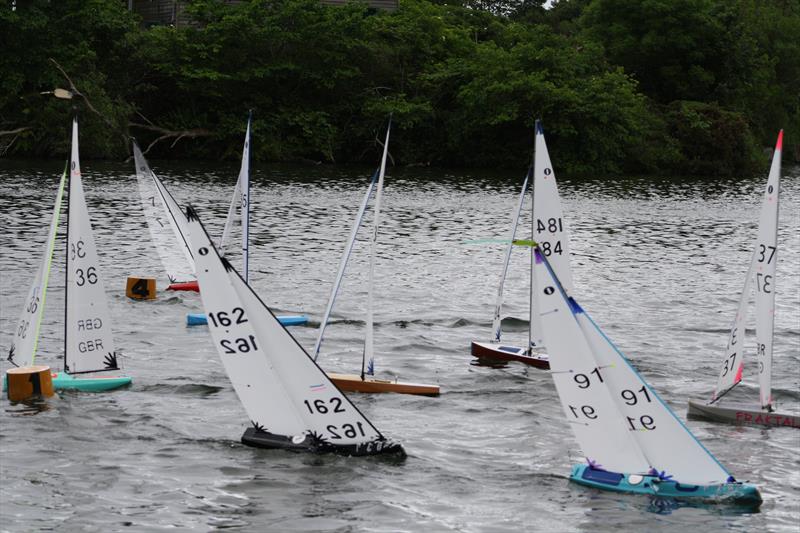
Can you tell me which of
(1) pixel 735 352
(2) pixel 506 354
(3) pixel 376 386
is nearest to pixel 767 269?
(1) pixel 735 352

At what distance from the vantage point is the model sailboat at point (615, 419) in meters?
14.3

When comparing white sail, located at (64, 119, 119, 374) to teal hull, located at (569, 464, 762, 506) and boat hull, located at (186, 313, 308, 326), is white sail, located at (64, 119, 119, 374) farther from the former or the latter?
teal hull, located at (569, 464, 762, 506)

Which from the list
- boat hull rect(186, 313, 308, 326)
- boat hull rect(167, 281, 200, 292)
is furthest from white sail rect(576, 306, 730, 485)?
boat hull rect(167, 281, 200, 292)

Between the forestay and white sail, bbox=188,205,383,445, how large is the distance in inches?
129

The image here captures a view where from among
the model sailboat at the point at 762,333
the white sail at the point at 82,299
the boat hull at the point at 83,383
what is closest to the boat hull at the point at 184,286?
the boat hull at the point at 83,383

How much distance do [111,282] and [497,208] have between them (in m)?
25.2

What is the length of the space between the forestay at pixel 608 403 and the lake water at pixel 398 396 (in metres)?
0.56

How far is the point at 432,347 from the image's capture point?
25.2 metres

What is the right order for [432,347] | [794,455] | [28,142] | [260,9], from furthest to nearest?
[260,9] → [28,142] → [432,347] → [794,455]

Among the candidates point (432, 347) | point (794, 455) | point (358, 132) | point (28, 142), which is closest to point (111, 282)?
point (432, 347)

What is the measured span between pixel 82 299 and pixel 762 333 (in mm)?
11195

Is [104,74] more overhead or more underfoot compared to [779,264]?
more overhead

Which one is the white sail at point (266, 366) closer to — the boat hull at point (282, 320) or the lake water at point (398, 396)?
the lake water at point (398, 396)

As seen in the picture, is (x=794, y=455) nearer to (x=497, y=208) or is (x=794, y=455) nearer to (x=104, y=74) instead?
(x=497, y=208)
